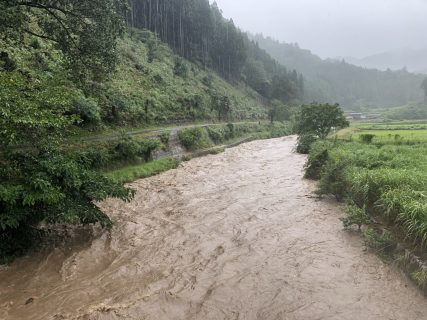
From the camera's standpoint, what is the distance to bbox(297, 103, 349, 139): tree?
39.0 m

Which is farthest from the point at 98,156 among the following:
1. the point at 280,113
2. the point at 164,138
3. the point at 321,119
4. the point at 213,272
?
the point at 280,113

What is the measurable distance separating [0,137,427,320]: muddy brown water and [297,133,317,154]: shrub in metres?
21.0

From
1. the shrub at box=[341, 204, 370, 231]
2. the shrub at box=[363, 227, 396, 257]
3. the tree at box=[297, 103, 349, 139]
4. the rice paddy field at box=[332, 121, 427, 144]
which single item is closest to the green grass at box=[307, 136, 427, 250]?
the shrub at box=[363, 227, 396, 257]

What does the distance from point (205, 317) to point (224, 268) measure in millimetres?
2441

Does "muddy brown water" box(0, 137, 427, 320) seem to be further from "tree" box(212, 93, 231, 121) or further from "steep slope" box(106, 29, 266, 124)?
"tree" box(212, 93, 231, 121)

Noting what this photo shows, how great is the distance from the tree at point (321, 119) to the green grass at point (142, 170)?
60.8 feet

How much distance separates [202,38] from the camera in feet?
287

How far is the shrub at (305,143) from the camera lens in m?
36.8

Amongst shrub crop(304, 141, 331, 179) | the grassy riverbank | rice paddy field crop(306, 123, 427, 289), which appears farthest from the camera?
shrub crop(304, 141, 331, 179)

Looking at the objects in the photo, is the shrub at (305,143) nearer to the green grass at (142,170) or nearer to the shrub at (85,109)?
the green grass at (142,170)

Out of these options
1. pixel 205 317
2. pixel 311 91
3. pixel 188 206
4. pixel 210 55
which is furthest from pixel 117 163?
pixel 311 91

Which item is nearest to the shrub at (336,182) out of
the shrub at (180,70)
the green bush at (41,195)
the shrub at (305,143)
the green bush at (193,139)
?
the green bush at (41,195)

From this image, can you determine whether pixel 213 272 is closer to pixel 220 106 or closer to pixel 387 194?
pixel 387 194

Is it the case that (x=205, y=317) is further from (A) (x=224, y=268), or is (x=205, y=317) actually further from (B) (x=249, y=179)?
(B) (x=249, y=179)
